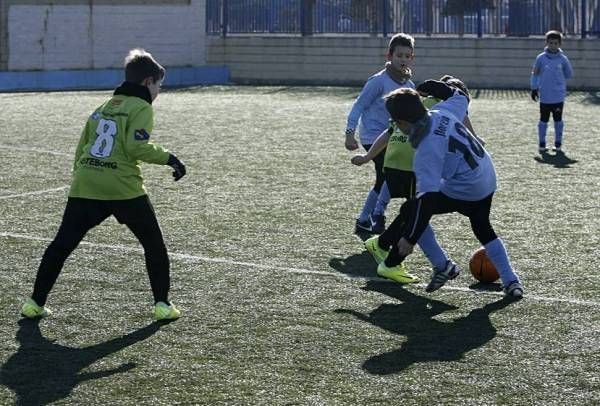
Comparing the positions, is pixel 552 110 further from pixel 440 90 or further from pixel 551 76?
pixel 440 90

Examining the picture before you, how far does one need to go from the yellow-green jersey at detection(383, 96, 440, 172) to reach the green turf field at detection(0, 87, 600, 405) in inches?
30.9

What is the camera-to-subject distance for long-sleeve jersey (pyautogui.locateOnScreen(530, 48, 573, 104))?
738 inches

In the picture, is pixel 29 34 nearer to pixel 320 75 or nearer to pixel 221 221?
pixel 320 75

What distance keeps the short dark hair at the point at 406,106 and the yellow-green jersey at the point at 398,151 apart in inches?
77.0

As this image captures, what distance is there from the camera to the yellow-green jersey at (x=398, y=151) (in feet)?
33.6

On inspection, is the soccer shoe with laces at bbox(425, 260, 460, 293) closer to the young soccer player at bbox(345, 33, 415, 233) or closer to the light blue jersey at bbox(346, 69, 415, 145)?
the young soccer player at bbox(345, 33, 415, 233)

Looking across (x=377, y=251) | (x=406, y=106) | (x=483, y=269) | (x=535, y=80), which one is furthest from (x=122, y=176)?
(x=535, y=80)

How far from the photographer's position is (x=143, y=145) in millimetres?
7938

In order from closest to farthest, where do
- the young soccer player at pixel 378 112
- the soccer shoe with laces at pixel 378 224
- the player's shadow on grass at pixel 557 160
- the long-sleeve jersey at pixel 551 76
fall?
the young soccer player at pixel 378 112
the soccer shoe with laces at pixel 378 224
the player's shadow on grass at pixel 557 160
the long-sleeve jersey at pixel 551 76

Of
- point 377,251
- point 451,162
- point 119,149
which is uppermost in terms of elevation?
point 119,149

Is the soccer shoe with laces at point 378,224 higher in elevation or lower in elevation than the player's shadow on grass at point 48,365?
higher

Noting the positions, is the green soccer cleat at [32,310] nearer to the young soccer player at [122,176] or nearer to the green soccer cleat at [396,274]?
the young soccer player at [122,176]

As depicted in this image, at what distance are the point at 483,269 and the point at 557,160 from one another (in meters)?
8.08

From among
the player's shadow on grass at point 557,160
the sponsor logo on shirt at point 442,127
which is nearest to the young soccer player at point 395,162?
the sponsor logo on shirt at point 442,127
